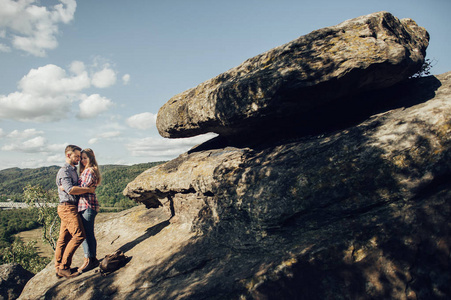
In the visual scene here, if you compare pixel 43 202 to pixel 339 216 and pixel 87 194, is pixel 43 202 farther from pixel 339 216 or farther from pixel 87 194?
pixel 339 216

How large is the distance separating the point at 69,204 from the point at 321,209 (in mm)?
8292

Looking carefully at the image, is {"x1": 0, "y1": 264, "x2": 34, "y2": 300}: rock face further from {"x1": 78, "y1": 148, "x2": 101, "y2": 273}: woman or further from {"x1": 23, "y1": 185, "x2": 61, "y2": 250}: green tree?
{"x1": 23, "y1": 185, "x2": 61, "y2": 250}: green tree

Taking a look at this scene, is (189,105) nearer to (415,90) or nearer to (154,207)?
(154,207)

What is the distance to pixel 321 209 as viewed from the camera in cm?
657

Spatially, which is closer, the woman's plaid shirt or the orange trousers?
the orange trousers

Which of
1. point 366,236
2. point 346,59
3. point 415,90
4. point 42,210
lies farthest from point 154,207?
point 42,210

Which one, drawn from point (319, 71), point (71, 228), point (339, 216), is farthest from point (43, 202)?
point (319, 71)

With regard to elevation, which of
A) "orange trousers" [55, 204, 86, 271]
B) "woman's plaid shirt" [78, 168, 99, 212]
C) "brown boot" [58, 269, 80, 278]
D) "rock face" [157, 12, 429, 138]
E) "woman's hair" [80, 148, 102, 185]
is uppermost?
"rock face" [157, 12, 429, 138]

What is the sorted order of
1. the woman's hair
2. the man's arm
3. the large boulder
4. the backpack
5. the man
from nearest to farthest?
the large boulder, the man's arm, the man, the backpack, the woman's hair

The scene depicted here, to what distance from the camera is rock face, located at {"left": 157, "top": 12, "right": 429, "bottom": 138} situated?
7207 millimetres

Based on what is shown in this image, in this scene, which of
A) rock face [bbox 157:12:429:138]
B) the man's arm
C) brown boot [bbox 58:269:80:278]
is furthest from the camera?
brown boot [bbox 58:269:80:278]

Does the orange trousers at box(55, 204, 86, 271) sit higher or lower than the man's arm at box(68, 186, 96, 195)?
lower

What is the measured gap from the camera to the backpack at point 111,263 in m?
7.92

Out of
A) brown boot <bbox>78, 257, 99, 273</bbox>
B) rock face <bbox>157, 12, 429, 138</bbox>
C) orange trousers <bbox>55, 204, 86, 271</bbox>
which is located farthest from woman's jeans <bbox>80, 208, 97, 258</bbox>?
rock face <bbox>157, 12, 429, 138</bbox>
